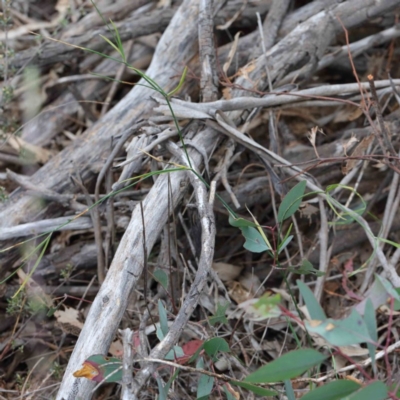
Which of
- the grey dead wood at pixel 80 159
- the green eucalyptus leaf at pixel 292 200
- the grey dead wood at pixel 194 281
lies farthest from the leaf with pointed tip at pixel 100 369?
the grey dead wood at pixel 80 159

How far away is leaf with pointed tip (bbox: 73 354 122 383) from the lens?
1.14 metres

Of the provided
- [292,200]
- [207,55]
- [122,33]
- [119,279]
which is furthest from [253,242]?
[122,33]

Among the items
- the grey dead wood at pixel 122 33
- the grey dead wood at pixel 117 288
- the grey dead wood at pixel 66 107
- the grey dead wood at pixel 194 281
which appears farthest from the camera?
the grey dead wood at pixel 66 107


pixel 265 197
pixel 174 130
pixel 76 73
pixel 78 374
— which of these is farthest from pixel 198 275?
pixel 76 73

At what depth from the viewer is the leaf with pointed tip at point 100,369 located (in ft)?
3.73

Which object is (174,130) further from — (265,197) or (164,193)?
(265,197)

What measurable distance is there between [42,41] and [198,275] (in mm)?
1649

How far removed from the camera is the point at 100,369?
1.16 m

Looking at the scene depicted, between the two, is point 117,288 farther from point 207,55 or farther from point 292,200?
point 207,55

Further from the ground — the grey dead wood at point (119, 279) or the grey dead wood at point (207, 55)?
the grey dead wood at point (207, 55)

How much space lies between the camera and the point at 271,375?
2.95ft

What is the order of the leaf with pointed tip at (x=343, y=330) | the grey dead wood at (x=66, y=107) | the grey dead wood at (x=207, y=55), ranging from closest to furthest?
→ the leaf with pointed tip at (x=343, y=330) < the grey dead wood at (x=207, y=55) < the grey dead wood at (x=66, y=107)

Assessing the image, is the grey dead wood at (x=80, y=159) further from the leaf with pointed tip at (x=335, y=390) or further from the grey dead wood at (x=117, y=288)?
the leaf with pointed tip at (x=335, y=390)

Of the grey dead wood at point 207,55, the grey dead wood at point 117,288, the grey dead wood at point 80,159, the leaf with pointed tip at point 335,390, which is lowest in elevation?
the leaf with pointed tip at point 335,390
